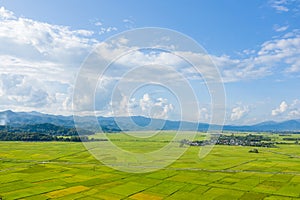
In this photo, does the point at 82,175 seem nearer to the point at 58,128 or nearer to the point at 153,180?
the point at 153,180

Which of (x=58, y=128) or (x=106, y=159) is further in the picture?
(x=58, y=128)

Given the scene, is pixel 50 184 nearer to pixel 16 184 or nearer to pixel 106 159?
pixel 16 184

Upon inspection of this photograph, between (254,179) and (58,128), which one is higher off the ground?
(58,128)

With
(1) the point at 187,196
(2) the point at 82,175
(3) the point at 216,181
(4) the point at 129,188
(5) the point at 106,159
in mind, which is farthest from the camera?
(5) the point at 106,159

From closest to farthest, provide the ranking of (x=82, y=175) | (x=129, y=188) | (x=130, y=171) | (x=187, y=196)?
(x=187, y=196) < (x=129, y=188) < (x=82, y=175) < (x=130, y=171)

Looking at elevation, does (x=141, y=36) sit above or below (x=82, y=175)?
above

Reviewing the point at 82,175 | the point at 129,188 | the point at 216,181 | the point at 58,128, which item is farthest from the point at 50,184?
the point at 58,128

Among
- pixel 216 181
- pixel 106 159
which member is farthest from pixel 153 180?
pixel 106 159

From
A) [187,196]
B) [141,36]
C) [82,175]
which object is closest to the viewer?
[141,36]

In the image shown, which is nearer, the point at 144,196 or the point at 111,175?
the point at 144,196
